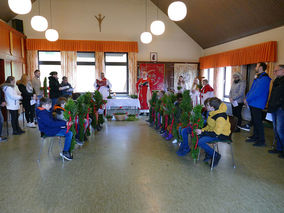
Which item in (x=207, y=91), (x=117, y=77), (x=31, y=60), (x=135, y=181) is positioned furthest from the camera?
(x=117, y=77)

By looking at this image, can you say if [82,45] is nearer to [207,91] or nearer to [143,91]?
[143,91]

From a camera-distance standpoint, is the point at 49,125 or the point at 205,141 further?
the point at 49,125

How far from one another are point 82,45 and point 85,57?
1.75ft

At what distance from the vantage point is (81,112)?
4059mm

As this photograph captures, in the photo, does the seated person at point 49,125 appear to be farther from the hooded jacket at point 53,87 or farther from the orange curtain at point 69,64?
the orange curtain at point 69,64

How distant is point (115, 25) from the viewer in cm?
895

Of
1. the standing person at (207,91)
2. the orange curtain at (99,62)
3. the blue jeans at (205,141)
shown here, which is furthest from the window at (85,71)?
the blue jeans at (205,141)

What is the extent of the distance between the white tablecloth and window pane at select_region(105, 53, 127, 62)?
2751 millimetres

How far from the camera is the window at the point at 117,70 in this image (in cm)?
920

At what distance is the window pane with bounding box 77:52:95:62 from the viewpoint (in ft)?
29.5

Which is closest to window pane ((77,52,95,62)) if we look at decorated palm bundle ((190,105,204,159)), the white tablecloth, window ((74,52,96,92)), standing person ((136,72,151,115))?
window ((74,52,96,92))

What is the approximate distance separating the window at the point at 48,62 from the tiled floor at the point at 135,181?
208 inches

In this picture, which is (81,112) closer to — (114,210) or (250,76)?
(114,210)

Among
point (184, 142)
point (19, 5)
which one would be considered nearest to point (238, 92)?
point (184, 142)
